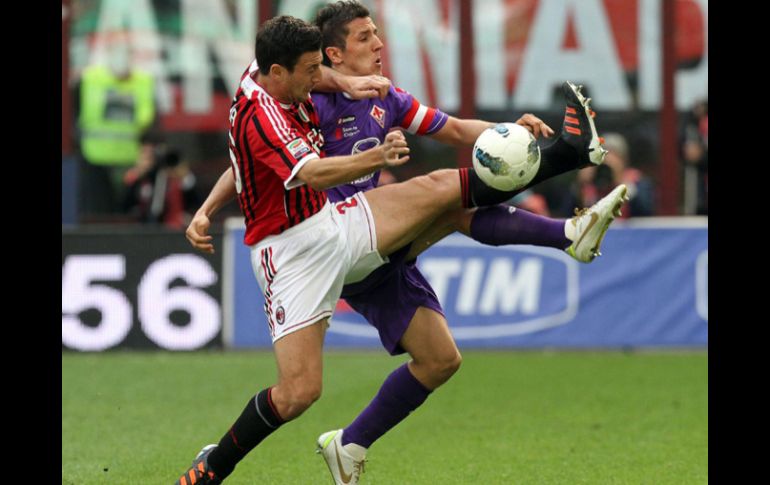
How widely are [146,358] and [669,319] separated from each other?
185 inches

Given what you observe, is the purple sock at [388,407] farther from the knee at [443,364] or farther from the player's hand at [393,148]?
the player's hand at [393,148]

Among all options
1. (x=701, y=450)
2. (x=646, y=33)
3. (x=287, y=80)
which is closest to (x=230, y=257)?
(x=646, y=33)

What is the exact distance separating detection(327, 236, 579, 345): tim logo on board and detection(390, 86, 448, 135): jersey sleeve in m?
5.95

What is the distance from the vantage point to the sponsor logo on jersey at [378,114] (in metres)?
6.62

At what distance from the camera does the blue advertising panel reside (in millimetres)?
12695

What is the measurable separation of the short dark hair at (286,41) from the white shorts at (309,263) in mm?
716

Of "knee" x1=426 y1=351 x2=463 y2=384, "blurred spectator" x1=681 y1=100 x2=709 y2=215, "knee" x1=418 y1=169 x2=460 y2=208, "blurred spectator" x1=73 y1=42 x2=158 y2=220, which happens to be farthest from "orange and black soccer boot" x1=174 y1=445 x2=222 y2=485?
"blurred spectator" x1=681 y1=100 x2=709 y2=215

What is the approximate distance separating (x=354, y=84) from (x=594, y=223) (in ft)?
4.03

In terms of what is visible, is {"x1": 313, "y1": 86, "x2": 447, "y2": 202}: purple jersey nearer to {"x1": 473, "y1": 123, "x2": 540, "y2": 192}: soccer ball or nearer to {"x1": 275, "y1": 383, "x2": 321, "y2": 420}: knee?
{"x1": 473, "y1": 123, "x2": 540, "y2": 192}: soccer ball

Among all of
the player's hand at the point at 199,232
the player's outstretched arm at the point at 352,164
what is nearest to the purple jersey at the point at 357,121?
the player's hand at the point at 199,232

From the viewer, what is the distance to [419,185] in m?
6.35
